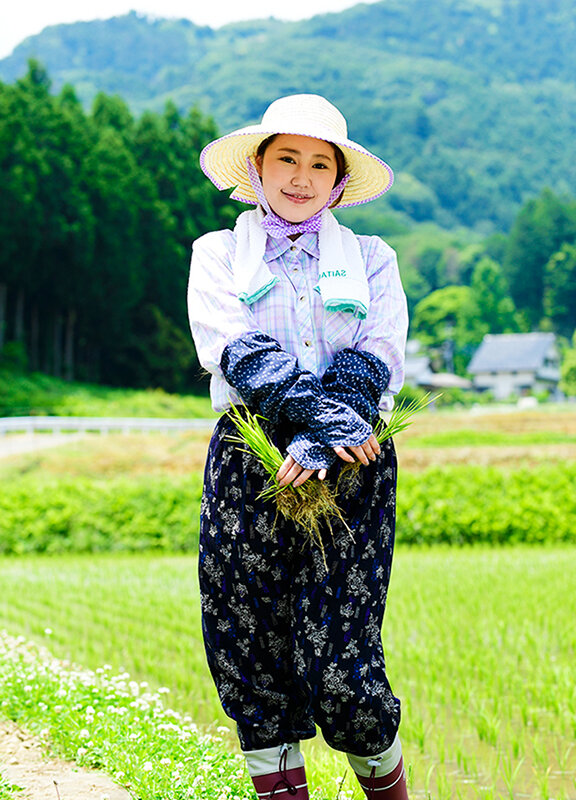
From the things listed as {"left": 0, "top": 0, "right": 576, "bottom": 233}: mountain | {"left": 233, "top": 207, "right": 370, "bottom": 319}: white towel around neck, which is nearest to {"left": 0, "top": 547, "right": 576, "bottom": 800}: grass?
{"left": 233, "top": 207, "right": 370, "bottom": 319}: white towel around neck

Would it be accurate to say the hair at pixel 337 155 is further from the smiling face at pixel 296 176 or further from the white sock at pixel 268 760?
the white sock at pixel 268 760

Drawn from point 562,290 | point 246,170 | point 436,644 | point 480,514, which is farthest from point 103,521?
point 562,290

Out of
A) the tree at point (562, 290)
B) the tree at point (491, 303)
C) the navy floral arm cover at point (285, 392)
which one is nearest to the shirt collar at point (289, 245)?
the navy floral arm cover at point (285, 392)

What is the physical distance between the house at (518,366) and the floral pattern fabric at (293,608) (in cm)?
3541

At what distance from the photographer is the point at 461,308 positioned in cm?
4353

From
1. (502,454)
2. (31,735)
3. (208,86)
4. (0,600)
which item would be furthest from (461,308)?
(208,86)

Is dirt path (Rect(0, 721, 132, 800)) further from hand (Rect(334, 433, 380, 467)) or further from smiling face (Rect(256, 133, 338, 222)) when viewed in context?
smiling face (Rect(256, 133, 338, 222))

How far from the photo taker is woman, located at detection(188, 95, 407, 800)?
6.40 ft

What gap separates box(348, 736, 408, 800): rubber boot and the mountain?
4531 cm

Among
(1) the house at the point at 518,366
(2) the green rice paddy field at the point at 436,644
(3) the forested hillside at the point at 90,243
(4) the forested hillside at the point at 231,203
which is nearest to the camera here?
(2) the green rice paddy field at the point at 436,644

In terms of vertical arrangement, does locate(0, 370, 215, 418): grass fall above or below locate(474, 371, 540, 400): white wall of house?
above

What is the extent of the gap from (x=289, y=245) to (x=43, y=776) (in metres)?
1.53

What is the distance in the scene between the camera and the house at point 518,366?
1441 inches

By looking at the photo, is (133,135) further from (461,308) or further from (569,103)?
(569,103)
